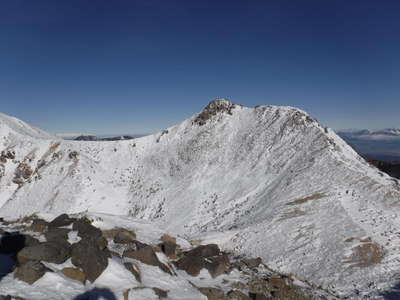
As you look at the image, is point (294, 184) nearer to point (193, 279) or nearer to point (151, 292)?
point (193, 279)

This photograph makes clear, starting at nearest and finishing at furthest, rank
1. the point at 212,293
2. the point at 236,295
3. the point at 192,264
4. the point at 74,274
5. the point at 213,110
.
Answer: the point at 74,274 < the point at 212,293 < the point at 236,295 < the point at 192,264 < the point at 213,110

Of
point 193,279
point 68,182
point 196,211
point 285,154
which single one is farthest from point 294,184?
Result: point 68,182

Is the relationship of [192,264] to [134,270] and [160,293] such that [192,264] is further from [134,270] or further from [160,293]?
[160,293]

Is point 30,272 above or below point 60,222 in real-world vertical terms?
below

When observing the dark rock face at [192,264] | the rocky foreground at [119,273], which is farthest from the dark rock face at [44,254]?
the dark rock face at [192,264]

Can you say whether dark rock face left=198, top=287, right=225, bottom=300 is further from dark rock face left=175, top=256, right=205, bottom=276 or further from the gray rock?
the gray rock

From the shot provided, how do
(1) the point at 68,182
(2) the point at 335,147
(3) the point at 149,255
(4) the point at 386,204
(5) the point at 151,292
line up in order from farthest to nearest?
(1) the point at 68,182, (2) the point at 335,147, (4) the point at 386,204, (3) the point at 149,255, (5) the point at 151,292

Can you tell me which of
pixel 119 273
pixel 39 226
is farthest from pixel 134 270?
pixel 39 226

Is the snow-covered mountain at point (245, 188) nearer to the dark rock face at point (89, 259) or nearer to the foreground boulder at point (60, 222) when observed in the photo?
the foreground boulder at point (60, 222)
